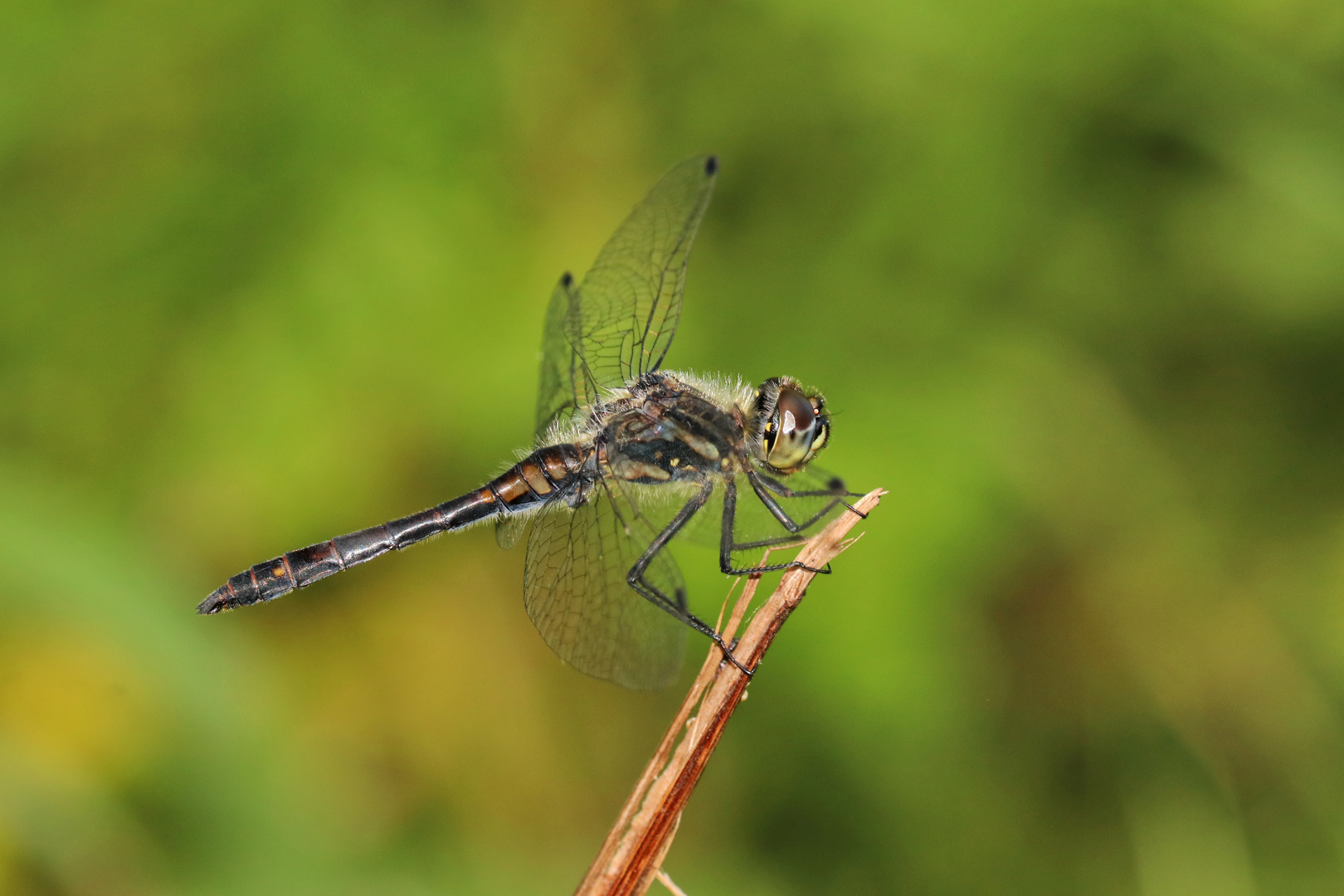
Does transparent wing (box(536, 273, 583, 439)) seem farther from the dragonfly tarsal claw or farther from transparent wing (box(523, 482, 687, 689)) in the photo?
the dragonfly tarsal claw

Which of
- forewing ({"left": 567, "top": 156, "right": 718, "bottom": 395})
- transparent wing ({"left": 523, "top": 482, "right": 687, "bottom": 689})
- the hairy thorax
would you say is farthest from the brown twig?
forewing ({"left": 567, "top": 156, "right": 718, "bottom": 395})

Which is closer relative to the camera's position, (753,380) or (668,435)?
(668,435)

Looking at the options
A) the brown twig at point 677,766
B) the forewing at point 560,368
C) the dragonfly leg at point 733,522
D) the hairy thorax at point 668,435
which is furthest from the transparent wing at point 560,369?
the brown twig at point 677,766

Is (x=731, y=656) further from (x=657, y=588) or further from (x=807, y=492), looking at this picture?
(x=807, y=492)

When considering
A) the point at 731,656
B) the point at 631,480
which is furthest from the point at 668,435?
the point at 731,656

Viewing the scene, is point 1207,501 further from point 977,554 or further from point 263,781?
point 263,781

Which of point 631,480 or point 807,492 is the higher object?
point 631,480

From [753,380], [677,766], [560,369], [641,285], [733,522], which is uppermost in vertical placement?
[641,285]

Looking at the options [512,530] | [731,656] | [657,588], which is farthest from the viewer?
[512,530]
